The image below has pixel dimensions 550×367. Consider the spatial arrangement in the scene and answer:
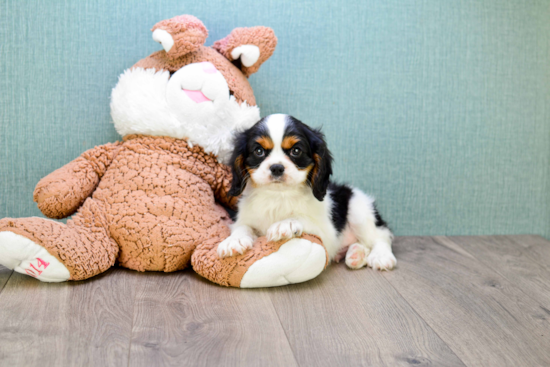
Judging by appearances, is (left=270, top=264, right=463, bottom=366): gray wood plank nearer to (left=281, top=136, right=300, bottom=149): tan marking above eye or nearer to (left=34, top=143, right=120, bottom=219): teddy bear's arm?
(left=281, top=136, right=300, bottom=149): tan marking above eye

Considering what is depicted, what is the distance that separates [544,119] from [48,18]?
2393mm

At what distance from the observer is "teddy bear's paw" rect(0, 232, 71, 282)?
160cm

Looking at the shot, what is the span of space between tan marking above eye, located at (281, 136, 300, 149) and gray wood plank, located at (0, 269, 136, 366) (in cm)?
72

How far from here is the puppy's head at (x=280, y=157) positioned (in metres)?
1.72

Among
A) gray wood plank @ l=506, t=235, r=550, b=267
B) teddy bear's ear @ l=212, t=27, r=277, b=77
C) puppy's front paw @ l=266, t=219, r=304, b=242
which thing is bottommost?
gray wood plank @ l=506, t=235, r=550, b=267

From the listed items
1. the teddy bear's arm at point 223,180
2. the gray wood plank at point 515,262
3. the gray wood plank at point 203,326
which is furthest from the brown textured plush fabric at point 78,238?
the gray wood plank at point 515,262

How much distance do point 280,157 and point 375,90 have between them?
2.87ft

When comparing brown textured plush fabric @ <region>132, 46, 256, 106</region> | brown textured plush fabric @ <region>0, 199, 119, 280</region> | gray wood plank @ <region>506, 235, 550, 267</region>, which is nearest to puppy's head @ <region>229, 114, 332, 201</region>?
brown textured plush fabric @ <region>132, 46, 256, 106</region>

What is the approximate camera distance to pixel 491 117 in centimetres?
248

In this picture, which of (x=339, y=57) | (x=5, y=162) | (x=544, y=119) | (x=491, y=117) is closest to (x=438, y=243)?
(x=491, y=117)

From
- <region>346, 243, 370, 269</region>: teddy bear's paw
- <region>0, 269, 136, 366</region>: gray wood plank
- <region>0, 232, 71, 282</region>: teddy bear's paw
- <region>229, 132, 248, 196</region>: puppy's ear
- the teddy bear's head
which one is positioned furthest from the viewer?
<region>346, 243, 370, 269</region>: teddy bear's paw

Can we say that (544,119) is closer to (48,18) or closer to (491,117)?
(491,117)

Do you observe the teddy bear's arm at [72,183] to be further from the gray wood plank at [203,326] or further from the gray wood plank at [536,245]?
the gray wood plank at [536,245]

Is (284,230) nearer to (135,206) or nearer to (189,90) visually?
(135,206)
